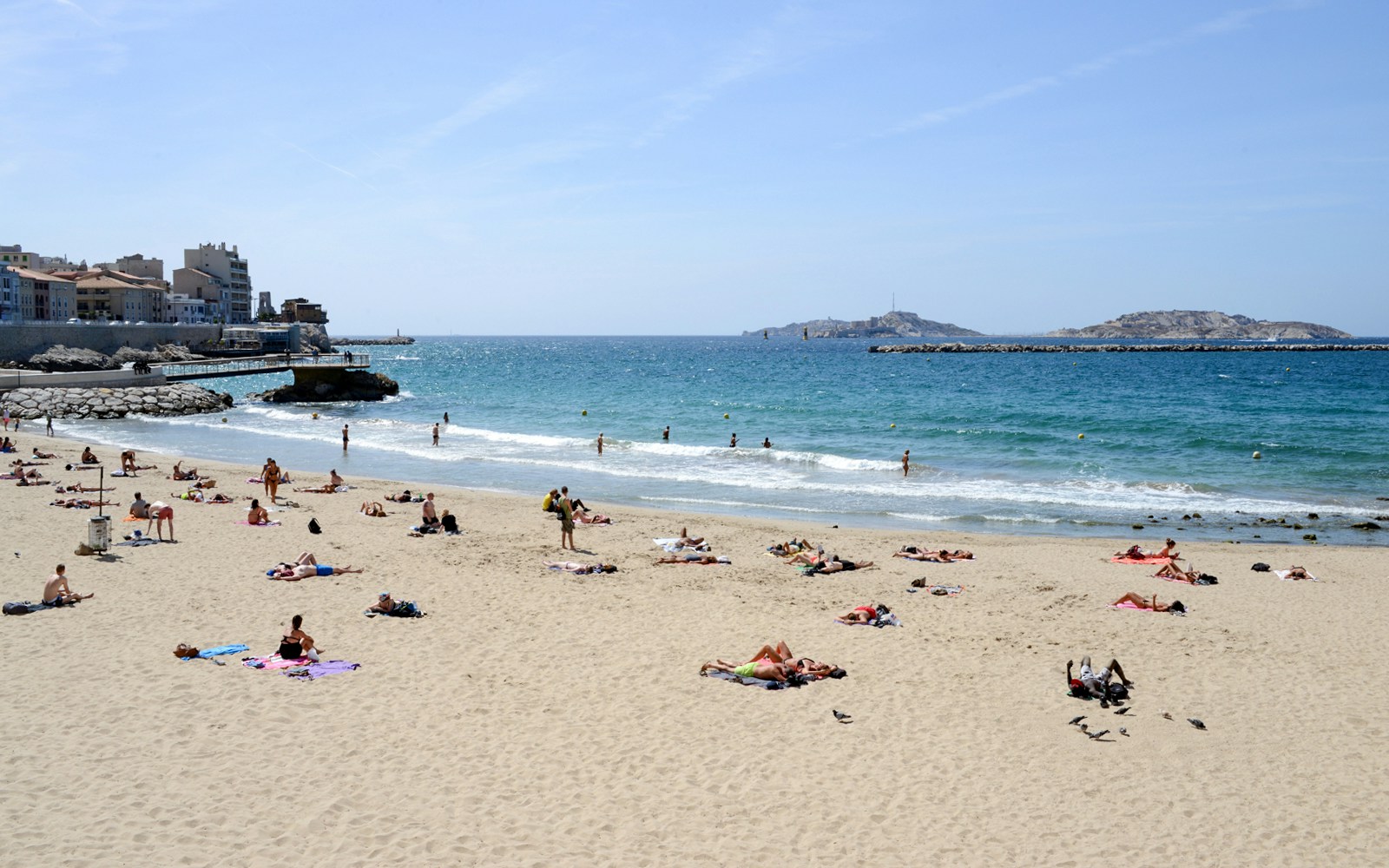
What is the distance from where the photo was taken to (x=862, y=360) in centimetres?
13312

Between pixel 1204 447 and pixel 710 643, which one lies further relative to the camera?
pixel 1204 447

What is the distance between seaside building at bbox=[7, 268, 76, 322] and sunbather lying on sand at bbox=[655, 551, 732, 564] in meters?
86.1

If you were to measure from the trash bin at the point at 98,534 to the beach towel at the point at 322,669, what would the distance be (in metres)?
7.66

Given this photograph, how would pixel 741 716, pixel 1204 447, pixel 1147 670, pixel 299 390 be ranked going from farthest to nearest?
pixel 299 390 < pixel 1204 447 < pixel 1147 670 < pixel 741 716

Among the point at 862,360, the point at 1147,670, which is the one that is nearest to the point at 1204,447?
the point at 1147,670

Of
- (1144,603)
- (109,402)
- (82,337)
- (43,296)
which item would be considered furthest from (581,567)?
(43,296)

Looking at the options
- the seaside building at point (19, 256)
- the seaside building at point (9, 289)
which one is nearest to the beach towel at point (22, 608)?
the seaside building at point (9, 289)

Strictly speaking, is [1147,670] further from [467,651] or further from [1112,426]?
[1112,426]

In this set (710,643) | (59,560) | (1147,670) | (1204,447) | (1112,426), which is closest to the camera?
(1147,670)

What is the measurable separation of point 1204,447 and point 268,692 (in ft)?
122

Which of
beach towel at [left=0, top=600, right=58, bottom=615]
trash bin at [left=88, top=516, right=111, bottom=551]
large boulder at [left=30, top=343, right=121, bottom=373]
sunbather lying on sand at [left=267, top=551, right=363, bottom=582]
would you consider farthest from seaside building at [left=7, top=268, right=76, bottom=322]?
beach towel at [left=0, top=600, right=58, bottom=615]

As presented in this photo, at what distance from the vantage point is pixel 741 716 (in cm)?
1000

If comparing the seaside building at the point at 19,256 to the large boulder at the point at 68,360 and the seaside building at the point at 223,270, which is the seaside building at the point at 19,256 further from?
the large boulder at the point at 68,360

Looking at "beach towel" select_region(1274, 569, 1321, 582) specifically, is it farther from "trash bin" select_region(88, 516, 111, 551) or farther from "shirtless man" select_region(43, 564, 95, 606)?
"trash bin" select_region(88, 516, 111, 551)
